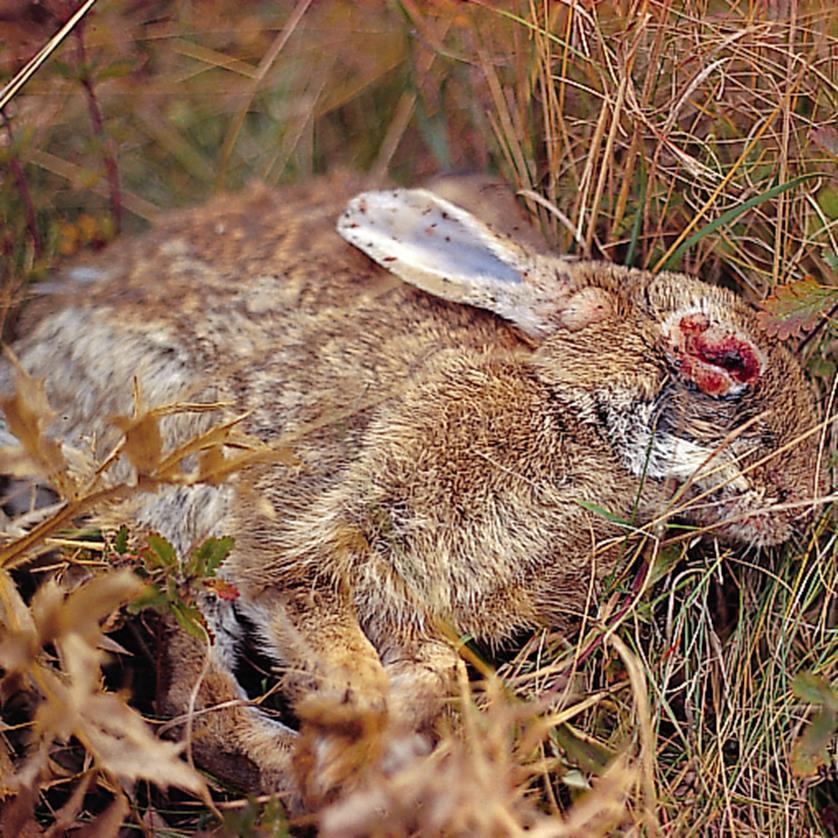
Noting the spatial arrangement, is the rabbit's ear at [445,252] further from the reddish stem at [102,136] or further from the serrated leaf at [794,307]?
the reddish stem at [102,136]

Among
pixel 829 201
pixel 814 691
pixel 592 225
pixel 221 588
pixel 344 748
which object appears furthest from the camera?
pixel 592 225

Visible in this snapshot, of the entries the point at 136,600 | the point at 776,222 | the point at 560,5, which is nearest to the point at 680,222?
the point at 776,222

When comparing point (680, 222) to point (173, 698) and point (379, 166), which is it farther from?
point (173, 698)

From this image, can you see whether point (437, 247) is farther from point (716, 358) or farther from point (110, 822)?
point (110, 822)

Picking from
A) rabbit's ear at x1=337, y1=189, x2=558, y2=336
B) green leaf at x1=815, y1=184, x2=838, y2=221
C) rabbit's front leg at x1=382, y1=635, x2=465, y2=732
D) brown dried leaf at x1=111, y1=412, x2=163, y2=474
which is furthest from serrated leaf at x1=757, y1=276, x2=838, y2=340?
brown dried leaf at x1=111, y1=412, x2=163, y2=474

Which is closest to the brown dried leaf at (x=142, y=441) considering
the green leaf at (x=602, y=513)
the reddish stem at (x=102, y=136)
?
the green leaf at (x=602, y=513)

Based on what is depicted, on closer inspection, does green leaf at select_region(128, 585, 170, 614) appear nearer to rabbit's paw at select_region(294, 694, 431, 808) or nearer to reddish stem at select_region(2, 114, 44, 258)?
rabbit's paw at select_region(294, 694, 431, 808)

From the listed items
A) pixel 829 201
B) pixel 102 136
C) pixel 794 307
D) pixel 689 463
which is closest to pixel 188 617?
pixel 689 463
